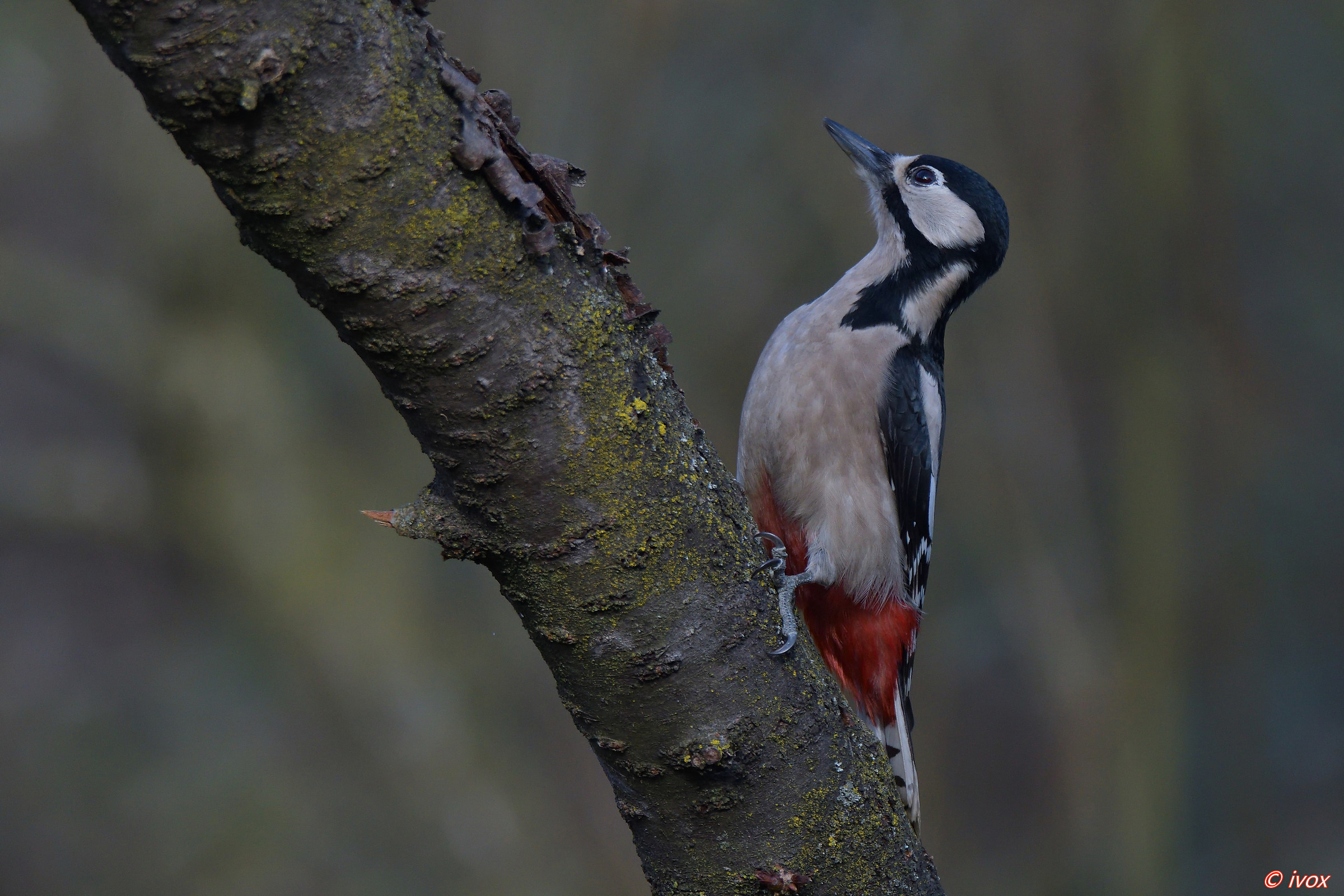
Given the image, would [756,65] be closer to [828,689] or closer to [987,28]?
[987,28]

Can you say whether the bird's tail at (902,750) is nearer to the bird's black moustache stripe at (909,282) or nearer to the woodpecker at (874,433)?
the woodpecker at (874,433)

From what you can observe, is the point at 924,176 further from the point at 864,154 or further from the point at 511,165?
the point at 511,165

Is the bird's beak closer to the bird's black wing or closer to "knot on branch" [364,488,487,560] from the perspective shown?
the bird's black wing

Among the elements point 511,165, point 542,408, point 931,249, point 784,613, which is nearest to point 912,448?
point 931,249

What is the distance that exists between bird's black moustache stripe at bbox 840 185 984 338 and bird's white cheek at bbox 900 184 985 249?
23mm

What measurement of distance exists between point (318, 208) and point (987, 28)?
6.52 m

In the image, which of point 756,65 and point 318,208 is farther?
point 756,65

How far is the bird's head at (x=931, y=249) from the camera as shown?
374cm

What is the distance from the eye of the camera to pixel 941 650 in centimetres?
720

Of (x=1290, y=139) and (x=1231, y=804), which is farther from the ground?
(x=1290, y=139)

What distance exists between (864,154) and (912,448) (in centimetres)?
144

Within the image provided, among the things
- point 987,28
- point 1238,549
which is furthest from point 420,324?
point 1238,549

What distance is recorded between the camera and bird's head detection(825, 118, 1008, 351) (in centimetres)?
374

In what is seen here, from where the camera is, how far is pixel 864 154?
4.28 meters
